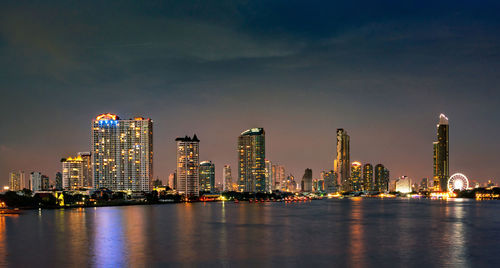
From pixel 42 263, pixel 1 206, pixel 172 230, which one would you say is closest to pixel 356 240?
pixel 172 230

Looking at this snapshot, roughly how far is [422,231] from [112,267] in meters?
59.3

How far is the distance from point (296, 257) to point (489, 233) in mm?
46716

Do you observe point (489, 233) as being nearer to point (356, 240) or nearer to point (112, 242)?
point (356, 240)

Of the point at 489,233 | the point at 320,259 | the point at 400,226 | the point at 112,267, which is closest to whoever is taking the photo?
the point at 112,267

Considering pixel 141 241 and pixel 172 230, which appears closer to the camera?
pixel 141 241

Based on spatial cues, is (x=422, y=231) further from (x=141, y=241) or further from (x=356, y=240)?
(x=141, y=241)

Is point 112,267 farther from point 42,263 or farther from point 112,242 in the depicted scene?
point 112,242

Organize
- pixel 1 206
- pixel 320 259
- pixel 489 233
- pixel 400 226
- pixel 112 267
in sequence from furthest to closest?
pixel 1 206, pixel 400 226, pixel 489 233, pixel 320 259, pixel 112 267

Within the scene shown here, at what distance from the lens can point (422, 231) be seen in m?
87.3

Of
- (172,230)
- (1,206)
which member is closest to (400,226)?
(172,230)

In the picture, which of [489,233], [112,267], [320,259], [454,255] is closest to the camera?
[112,267]

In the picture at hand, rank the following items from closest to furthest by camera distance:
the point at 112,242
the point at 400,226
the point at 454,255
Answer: the point at 454,255 < the point at 112,242 < the point at 400,226

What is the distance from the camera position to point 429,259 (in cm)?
5647

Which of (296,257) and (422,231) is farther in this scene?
(422,231)
